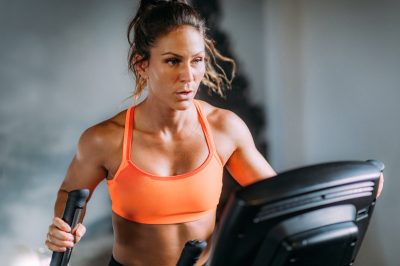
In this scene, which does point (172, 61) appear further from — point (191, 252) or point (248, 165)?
point (191, 252)

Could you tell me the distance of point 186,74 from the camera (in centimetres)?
160

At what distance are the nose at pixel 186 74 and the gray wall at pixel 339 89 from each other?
111cm

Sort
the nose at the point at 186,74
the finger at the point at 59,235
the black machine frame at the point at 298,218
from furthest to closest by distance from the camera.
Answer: the nose at the point at 186,74 < the finger at the point at 59,235 < the black machine frame at the point at 298,218

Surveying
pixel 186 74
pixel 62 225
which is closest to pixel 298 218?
pixel 62 225

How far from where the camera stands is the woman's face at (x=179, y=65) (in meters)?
1.61

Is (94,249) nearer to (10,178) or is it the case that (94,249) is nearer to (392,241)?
(10,178)

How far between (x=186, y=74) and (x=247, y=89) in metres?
1.27

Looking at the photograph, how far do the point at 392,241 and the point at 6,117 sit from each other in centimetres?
157

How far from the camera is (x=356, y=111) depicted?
257cm

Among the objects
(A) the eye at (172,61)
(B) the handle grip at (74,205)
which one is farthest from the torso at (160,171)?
(B) the handle grip at (74,205)

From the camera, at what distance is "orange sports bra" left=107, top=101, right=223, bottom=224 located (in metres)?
1.69

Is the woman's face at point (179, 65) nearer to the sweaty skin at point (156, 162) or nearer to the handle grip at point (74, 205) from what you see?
the sweaty skin at point (156, 162)

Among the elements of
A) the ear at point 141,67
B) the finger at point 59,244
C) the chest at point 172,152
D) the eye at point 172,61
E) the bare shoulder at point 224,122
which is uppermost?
the eye at point 172,61

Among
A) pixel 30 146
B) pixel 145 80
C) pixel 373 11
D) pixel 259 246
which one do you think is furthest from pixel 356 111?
pixel 259 246
